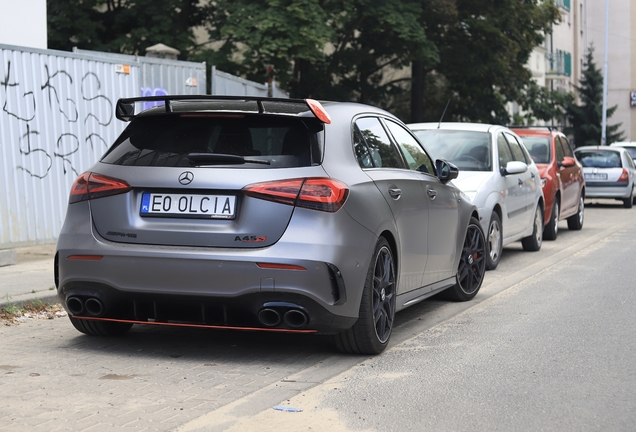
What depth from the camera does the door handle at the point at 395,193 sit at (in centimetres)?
663

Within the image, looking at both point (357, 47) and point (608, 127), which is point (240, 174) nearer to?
point (357, 47)

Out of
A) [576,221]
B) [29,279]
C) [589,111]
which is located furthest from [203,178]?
[589,111]

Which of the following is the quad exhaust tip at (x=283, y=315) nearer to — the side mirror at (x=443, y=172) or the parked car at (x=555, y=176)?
the side mirror at (x=443, y=172)

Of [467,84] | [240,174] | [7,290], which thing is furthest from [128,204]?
[467,84]

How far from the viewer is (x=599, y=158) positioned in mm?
26094

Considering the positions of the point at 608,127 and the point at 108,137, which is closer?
the point at 108,137

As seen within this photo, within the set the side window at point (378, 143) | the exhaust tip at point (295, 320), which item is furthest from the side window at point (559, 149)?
the exhaust tip at point (295, 320)

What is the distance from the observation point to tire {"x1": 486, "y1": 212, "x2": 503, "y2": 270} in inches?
443

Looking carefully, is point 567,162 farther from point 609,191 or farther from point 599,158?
point 599,158

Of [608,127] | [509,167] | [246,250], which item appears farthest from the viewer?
[608,127]

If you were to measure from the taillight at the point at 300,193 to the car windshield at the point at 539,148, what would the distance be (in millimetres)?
10712

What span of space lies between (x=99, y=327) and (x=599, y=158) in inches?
839

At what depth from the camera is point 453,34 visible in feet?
95.6

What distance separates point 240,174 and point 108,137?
860 centimetres
